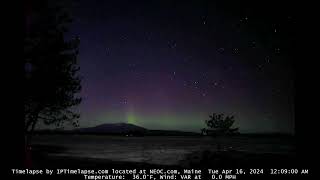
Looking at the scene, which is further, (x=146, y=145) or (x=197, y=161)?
(x=146, y=145)

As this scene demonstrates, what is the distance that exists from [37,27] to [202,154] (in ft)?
9.31

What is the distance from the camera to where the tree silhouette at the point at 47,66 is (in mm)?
6262

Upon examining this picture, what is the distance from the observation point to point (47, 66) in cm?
643

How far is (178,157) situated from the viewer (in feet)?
21.0

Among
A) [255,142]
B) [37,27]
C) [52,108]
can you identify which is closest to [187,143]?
[255,142]

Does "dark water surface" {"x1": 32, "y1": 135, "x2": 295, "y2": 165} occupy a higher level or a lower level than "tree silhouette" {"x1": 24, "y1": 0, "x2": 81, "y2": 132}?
lower

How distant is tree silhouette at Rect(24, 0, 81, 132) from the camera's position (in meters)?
6.26

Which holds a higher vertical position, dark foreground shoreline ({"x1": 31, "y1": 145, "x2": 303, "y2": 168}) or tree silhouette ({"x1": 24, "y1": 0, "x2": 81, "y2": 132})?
tree silhouette ({"x1": 24, "y1": 0, "x2": 81, "y2": 132})

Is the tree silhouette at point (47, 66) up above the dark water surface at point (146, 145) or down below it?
above

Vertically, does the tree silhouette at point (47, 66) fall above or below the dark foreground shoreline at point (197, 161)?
above

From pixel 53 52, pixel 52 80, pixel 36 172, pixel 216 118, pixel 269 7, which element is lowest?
pixel 36 172

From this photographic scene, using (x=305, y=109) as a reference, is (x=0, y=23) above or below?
above

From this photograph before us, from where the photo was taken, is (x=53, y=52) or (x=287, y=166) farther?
(x=53, y=52)

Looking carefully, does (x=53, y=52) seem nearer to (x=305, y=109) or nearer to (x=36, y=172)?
(x=36, y=172)
